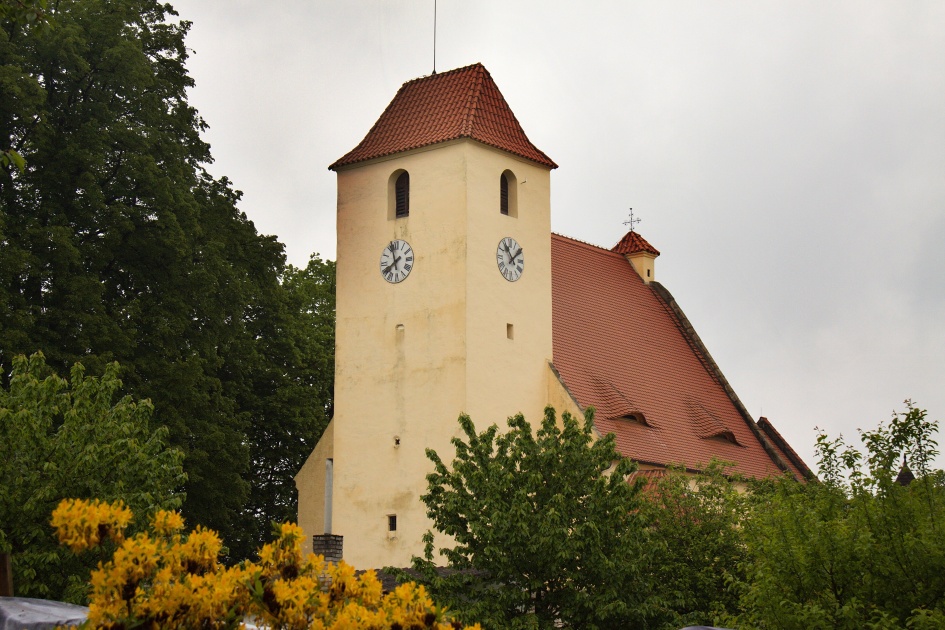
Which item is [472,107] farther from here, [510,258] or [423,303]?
[423,303]

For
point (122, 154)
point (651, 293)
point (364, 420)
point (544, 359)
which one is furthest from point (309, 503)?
point (651, 293)

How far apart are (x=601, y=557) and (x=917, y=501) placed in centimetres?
593

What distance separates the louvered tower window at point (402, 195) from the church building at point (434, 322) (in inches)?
1.7

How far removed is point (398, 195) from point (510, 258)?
2837 millimetres

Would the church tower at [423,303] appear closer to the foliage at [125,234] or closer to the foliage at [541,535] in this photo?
the foliage at [125,234]

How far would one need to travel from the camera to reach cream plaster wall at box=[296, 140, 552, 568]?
3303cm

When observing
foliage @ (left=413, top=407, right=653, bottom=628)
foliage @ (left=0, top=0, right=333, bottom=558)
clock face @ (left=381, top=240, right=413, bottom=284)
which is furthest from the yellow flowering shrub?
clock face @ (left=381, top=240, right=413, bottom=284)

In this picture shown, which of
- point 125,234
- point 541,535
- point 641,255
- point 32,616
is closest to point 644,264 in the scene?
point 641,255

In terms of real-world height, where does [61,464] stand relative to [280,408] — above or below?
below

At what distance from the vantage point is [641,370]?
129 ft

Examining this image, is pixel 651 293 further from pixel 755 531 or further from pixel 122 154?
pixel 755 531

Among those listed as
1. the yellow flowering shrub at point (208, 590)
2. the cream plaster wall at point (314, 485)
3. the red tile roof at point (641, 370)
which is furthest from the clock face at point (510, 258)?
the yellow flowering shrub at point (208, 590)

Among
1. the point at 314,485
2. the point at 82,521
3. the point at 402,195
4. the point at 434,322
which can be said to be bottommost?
the point at 82,521

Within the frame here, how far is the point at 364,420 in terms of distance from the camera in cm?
3412
